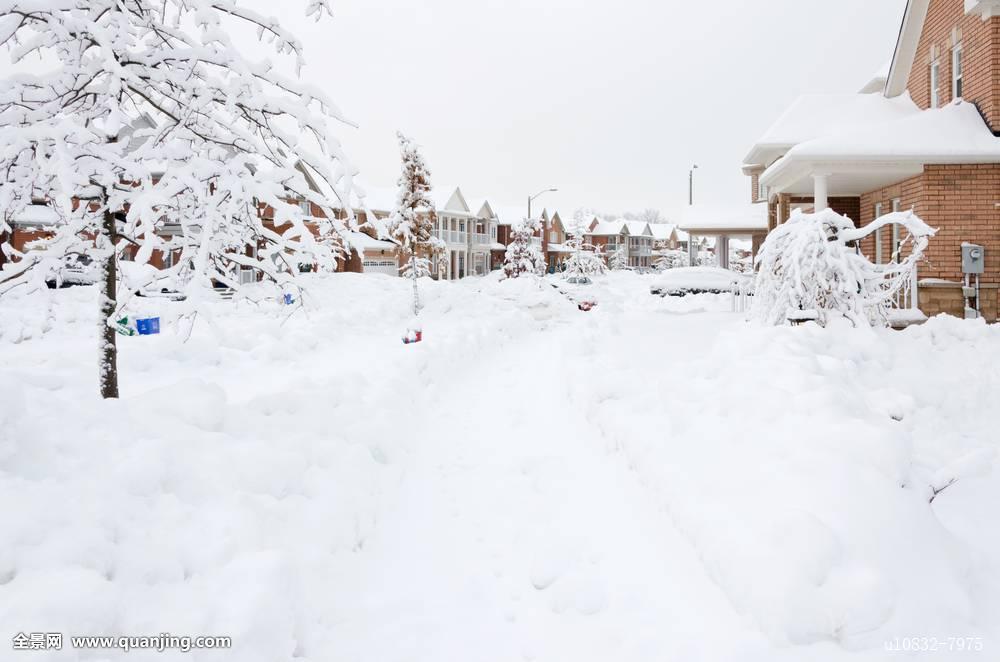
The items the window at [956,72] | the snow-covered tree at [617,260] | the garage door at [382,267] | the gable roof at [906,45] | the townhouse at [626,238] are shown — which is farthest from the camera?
the townhouse at [626,238]

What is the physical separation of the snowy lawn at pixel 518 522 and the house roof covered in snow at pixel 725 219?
22274 mm

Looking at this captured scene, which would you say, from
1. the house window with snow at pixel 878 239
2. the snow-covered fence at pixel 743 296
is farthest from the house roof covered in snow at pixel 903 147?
the snow-covered fence at pixel 743 296

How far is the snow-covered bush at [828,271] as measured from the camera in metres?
10.2

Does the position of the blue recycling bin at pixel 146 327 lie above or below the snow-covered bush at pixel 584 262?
below

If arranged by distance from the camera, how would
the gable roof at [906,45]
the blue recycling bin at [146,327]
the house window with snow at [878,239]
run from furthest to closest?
the house window with snow at [878,239], the gable roof at [906,45], the blue recycling bin at [146,327]

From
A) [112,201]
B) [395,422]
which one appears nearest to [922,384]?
[395,422]

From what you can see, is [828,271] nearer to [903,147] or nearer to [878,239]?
[903,147]

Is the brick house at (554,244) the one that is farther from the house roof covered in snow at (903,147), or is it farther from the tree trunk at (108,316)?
the tree trunk at (108,316)

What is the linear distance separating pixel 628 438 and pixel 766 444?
1.77m

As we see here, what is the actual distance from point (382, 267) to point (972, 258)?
4004cm

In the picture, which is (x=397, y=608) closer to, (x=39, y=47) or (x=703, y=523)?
(x=703, y=523)

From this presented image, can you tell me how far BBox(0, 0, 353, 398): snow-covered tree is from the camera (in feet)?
15.7

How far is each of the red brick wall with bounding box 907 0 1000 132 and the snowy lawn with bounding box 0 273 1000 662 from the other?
10078 mm

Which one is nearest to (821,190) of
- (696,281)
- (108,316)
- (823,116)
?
(823,116)
